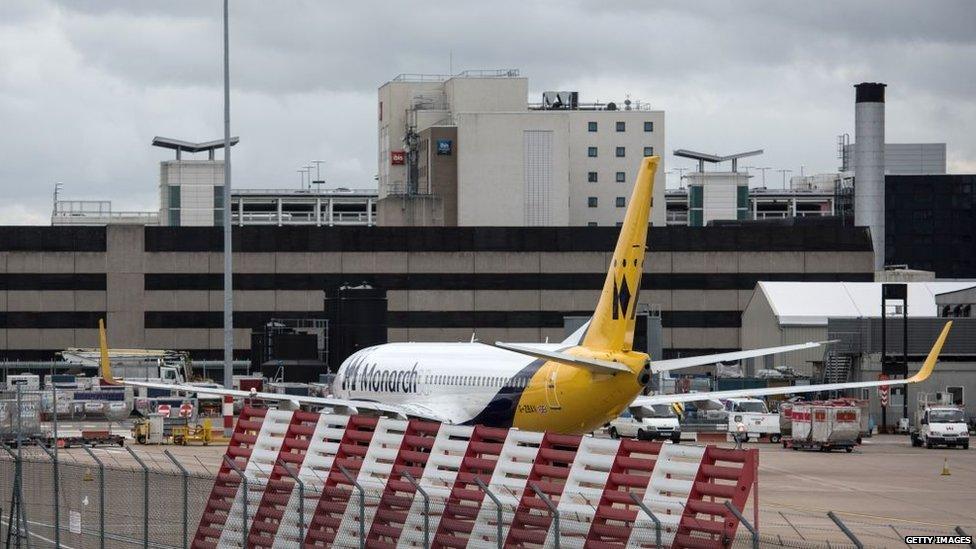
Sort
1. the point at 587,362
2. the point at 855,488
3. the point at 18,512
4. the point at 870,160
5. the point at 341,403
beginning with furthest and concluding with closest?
1. the point at 870,160
2. the point at 341,403
3. the point at 855,488
4. the point at 587,362
5. the point at 18,512

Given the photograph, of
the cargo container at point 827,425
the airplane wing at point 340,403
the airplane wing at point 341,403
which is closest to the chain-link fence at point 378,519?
the airplane wing at point 341,403

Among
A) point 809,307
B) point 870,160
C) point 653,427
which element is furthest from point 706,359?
point 870,160

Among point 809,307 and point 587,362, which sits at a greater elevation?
point 587,362

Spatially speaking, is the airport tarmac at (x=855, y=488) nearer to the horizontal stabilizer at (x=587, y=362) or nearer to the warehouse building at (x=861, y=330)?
the horizontal stabilizer at (x=587, y=362)

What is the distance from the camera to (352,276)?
111 m

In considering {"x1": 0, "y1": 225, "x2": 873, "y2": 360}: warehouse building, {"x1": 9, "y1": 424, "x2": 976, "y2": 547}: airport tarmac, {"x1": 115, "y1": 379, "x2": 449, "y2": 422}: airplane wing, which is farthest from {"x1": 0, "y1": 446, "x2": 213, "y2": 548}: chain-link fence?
{"x1": 0, "y1": 225, "x2": 873, "y2": 360}: warehouse building

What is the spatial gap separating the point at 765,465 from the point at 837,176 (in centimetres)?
14687

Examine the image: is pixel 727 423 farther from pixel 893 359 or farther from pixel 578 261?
pixel 578 261

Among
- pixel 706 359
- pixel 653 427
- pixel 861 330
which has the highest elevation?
pixel 706 359

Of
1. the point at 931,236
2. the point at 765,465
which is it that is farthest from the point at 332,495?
the point at 931,236

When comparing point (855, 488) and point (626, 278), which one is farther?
point (855, 488)

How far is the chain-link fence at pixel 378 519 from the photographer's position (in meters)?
18.9

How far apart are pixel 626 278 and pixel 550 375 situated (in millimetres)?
3673

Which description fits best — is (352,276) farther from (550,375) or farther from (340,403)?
(550,375)
